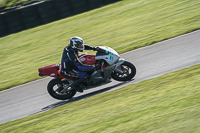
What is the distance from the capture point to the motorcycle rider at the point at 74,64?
8383mm

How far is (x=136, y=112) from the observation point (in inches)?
259

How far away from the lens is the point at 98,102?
788 centimetres

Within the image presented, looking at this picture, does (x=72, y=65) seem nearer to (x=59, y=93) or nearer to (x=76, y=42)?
(x=76, y=42)

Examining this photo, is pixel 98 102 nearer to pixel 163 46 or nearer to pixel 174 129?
pixel 174 129

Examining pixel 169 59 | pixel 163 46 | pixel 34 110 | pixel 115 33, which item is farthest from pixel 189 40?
pixel 34 110

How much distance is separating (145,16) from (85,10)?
4.90 metres

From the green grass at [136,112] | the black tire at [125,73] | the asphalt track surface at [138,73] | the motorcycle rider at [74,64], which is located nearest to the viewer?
the green grass at [136,112]

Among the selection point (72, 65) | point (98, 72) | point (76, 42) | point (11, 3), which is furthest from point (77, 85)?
point (11, 3)

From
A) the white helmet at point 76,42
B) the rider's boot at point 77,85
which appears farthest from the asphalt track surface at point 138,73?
the white helmet at point 76,42

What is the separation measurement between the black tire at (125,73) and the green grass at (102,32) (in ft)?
11.9

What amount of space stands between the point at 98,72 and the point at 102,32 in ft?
24.2

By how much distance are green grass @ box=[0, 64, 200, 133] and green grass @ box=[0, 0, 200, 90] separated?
13.6 ft

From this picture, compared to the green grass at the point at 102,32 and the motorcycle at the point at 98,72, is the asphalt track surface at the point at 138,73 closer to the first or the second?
the motorcycle at the point at 98,72

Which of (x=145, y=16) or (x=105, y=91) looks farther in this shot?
(x=145, y=16)
